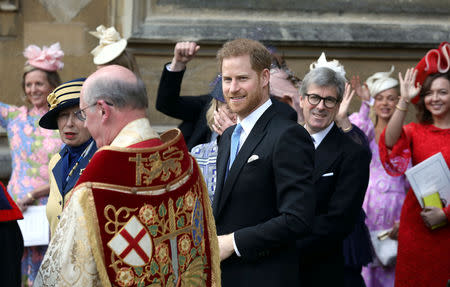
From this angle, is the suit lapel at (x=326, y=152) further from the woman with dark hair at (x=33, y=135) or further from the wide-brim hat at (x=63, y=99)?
the woman with dark hair at (x=33, y=135)

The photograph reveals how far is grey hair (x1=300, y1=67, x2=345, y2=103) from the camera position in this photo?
4.70 metres

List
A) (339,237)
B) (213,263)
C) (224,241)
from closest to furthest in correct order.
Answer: (213,263) → (224,241) → (339,237)

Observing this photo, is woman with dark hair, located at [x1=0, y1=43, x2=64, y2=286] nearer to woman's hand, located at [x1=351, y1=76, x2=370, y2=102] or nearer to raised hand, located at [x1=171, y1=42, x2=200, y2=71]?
raised hand, located at [x1=171, y1=42, x2=200, y2=71]

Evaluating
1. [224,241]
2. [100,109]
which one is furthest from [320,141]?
[100,109]

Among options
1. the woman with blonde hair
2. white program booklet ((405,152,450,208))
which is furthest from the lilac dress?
white program booklet ((405,152,450,208))

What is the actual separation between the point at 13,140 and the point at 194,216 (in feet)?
11.6

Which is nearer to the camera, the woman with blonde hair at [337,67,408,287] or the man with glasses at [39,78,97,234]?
the man with glasses at [39,78,97,234]

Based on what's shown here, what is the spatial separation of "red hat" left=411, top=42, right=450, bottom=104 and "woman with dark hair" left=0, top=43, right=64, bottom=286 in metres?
2.85

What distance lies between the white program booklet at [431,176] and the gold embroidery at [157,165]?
2.81 meters

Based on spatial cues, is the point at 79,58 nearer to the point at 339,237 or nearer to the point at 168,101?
the point at 168,101

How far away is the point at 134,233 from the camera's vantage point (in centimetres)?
302

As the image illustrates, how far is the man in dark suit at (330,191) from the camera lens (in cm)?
433

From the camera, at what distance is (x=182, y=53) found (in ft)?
17.7

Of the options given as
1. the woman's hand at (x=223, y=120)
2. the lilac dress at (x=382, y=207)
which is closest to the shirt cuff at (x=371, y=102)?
the lilac dress at (x=382, y=207)
